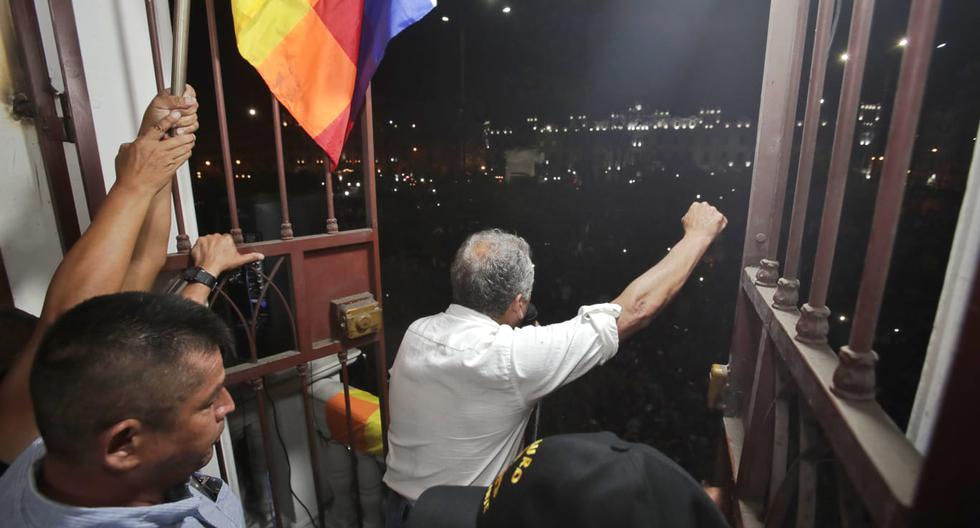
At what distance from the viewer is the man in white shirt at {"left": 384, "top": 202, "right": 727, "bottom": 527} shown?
1825 mm

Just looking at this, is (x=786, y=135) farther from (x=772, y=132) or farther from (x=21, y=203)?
(x=21, y=203)

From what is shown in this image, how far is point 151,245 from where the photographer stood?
5.36 feet

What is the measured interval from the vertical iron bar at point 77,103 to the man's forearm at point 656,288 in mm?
2167

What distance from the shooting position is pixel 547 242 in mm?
7883

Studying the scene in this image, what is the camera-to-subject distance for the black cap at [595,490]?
988 mm

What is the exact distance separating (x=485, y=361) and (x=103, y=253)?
1.32 meters

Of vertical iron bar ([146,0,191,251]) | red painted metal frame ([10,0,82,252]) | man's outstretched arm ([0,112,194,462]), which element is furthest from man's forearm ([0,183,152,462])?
red painted metal frame ([10,0,82,252])

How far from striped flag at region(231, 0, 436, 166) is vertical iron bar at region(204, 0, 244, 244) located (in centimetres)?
9

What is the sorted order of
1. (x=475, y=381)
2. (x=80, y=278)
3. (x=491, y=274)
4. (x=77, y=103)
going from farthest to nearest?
(x=491, y=274) < (x=475, y=381) < (x=77, y=103) < (x=80, y=278)

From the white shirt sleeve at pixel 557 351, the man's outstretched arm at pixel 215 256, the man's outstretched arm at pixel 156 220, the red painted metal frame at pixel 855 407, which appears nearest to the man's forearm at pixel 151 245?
Result: the man's outstretched arm at pixel 156 220

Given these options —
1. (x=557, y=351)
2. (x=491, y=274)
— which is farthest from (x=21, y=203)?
(x=557, y=351)

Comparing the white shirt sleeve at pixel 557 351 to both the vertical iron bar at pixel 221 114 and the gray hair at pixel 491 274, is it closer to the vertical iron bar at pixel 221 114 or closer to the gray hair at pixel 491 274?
the gray hair at pixel 491 274

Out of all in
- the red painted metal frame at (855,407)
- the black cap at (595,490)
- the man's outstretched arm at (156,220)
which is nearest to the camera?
the red painted metal frame at (855,407)

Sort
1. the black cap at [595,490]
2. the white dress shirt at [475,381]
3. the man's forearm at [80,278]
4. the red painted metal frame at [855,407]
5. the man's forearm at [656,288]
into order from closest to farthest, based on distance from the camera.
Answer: the red painted metal frame at [855,407], the black cap at [595,490], the man's forearm at [80,278], the white dress shirt at [475,381], the man's forearm at [656,288]
